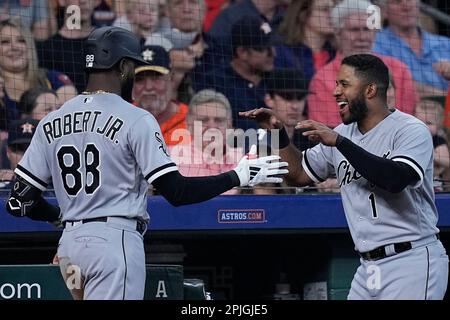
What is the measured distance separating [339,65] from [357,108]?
2.42 metres

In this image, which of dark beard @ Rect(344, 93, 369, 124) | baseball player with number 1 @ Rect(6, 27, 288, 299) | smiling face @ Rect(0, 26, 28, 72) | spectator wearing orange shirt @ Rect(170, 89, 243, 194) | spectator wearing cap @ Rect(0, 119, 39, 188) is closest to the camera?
baseball player with number 1 @ Rect(6, 27, 288, 299)

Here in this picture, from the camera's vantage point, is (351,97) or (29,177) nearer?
(29,177)

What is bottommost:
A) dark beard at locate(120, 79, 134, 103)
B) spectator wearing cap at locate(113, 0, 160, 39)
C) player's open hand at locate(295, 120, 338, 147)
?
player's open hand at locate(295, 120, 338, 147)

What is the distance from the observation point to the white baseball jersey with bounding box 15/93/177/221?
147 inches

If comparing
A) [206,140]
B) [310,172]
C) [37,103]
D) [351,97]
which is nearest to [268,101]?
[206,140]

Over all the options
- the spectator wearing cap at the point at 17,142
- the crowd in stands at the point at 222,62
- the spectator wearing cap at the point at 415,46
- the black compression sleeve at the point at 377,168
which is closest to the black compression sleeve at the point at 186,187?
the black compression sleeve at the point at 377,168

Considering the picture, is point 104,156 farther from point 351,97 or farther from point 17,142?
point 17,142

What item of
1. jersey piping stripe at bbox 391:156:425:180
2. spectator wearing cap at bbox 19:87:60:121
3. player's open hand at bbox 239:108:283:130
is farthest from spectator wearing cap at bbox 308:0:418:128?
jersey piping stripe at bbox 391:156:425:180

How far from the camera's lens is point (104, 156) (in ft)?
12.3

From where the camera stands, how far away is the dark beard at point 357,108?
423cm

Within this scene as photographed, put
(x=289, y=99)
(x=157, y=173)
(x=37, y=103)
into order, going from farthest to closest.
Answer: (x=289, y=99), (x=37, y=103), (x=157, y=173)

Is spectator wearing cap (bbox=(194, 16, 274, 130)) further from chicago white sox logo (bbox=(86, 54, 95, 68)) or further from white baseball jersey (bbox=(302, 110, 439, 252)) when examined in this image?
chicago white sox logo (bbox=(86, 54, 95, 68))

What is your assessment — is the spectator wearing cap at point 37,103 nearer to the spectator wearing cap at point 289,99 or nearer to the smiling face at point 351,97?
the spectator wearing cap at point 289,99

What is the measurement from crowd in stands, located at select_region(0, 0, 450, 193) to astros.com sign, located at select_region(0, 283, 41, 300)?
159 centimetres
